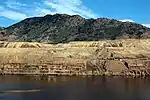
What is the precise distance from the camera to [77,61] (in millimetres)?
115938

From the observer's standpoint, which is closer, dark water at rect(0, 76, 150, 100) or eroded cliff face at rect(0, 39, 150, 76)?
dark water at rect(0, 76, 150, 100)

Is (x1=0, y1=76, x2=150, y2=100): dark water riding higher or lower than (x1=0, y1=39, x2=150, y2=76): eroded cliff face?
lower

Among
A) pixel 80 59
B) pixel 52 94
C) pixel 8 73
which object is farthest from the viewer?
pixel 80 59

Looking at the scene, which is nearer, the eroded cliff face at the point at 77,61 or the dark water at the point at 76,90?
the dark water at the point at 76,90

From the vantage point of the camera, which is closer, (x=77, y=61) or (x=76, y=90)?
(x=76, y=90)

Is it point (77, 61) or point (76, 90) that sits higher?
point (77, 61)

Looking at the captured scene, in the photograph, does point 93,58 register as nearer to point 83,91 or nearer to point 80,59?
point 80,59

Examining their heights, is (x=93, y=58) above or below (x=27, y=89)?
above

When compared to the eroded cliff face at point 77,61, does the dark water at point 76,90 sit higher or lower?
→ lower

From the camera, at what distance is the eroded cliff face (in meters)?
111

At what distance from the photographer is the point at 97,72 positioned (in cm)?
11044

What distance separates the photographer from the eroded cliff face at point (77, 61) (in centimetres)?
11106

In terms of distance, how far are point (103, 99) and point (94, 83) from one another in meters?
23.1

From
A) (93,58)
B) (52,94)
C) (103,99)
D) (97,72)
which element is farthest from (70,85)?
(93,58)
